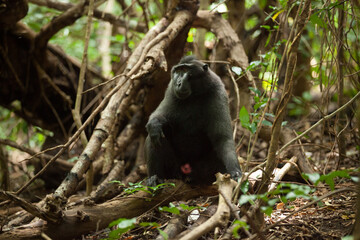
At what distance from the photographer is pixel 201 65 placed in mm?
5000

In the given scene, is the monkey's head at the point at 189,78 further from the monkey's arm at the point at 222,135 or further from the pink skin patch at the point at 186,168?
the pink skin patch at the point at 186,168

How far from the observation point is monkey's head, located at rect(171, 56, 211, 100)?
4.77 m

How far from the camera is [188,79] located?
4906 mm

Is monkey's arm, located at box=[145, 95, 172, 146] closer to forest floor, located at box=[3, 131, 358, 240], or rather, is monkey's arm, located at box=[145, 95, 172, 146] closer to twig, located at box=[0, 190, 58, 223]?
forest floor, located at box=[3, 131, 358, 240]

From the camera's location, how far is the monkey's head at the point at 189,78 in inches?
188

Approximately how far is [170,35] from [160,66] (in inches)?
32.4

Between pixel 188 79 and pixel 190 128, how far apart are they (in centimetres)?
68

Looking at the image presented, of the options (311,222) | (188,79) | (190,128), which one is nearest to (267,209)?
(311,222)

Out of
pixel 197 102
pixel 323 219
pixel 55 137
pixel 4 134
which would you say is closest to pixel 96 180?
pixel 55 137

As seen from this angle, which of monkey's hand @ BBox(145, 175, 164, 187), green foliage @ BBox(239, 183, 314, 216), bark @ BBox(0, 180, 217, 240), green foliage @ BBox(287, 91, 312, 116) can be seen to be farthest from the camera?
green foliage @ BBox(287, 91, 312, 116)

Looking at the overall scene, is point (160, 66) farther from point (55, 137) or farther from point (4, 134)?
point (4, 134)

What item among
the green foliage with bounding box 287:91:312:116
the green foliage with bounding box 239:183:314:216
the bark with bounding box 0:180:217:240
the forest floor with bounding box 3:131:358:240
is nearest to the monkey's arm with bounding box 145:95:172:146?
the bark with bounding box 0:180:217:240

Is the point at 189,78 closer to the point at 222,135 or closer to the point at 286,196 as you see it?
the point at 222,135

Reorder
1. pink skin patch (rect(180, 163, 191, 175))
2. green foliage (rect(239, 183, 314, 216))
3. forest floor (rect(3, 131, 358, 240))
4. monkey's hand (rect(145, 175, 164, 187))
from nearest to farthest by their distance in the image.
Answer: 1. green foliage (rect(239, 183, 314, 216))
2. forest floor (rect(3, 131, 358, 240))
3. monkey's hand (rect(145, 175, 164, 187))
4. pink skin patch (rect(180, 163, 191, 175))
